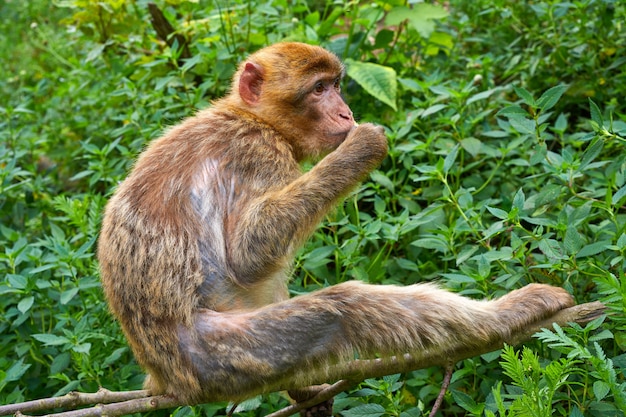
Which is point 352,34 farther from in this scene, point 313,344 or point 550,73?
point 313,344

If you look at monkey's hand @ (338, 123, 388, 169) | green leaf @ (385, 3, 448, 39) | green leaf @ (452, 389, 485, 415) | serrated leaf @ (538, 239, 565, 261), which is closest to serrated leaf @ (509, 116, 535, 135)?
serrated leaf @ (538, 239, 565, 261)

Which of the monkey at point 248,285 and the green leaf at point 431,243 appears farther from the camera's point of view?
the green leaf at point 431,243

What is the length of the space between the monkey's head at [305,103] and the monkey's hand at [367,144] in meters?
0.36

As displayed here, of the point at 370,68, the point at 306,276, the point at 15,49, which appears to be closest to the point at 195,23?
the point at 370,68

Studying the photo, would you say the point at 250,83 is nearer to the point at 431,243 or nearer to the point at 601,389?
the point at 431,243

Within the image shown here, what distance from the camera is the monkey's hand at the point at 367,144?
15.0 feet

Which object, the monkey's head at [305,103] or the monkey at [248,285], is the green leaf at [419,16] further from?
the monkey at [248,285]

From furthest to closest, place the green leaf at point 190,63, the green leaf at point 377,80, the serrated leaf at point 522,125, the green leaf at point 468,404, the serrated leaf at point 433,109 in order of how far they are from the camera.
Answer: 1. the green leaf at point 377,80
2. the green leaf at point 190,63
3. the serrated leaf at point 433,109
4. the serrated leaf at point 522,125
5. the green leaf at point 468,404

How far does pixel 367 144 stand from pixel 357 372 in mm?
1303

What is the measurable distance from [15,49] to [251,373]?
10245mm

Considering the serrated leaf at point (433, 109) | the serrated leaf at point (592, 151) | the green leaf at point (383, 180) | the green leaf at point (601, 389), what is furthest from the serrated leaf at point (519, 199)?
the green leaf at point (383, 180)

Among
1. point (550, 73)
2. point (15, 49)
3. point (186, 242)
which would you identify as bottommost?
point (15, 49)

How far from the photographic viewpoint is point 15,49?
12.7 m

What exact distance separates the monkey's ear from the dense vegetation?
103 cm
